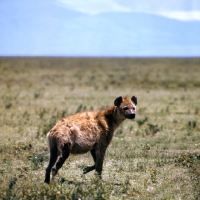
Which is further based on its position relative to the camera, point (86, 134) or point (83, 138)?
point (86, 134)

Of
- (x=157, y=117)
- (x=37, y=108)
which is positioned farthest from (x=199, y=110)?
(x=37, y=108)

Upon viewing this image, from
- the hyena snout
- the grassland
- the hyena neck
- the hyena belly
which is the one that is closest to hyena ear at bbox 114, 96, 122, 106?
the hyena neck

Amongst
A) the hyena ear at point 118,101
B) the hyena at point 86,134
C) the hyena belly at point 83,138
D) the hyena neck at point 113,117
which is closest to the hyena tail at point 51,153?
the hyena at point 86,134

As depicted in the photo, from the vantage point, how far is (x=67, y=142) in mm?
7816

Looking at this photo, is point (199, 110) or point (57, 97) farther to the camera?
point (57, 97)

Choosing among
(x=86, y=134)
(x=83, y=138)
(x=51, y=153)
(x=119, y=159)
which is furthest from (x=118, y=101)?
(x=119, y=159)

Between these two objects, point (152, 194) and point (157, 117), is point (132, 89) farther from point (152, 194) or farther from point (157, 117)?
point (152, 194)

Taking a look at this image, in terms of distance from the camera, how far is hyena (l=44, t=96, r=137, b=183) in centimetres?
782

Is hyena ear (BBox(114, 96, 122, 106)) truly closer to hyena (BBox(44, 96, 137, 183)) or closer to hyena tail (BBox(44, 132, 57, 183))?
hyena (BBox(44, 96, 137, 183))

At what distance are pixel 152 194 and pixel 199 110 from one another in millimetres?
13461

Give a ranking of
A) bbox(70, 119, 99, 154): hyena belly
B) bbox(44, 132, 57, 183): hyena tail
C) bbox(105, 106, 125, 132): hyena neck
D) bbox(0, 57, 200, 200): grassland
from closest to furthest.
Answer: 1. bbox(0, 57, 200, 200): grassland
2. bbox(44, 132, 57, 183): hyena tail
3. bbox(70, 119, 99, 154): hyena belly
4. bbox(105, 106, 125, 132): hyena neck

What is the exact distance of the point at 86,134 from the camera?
27.3 feet

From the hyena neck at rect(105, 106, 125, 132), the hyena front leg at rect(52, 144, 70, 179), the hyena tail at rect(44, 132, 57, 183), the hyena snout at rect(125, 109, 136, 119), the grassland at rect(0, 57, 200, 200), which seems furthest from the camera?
the hyena neck at rect(105, 106, 125, 132)

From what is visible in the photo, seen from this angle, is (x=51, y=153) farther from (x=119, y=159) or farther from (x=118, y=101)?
(x=119, y=159)
